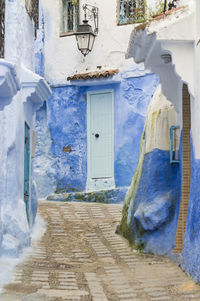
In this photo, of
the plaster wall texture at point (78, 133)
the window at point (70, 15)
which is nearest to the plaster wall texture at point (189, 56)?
the plaster wall texture at point (78, 133)

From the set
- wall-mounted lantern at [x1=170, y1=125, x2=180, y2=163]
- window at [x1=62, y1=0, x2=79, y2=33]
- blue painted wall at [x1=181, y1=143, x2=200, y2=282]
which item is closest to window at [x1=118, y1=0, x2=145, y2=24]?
window at [x1=62, y1=0, x2=79, y2=33]

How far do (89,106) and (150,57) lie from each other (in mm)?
8320

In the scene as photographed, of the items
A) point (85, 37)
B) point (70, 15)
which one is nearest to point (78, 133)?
point (85, 37)

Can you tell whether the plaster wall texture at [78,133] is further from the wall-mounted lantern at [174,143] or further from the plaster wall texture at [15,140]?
the wall-mounted lantern at [174,143]

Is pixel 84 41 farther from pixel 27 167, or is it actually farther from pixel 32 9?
pixel 27 167

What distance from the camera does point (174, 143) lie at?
1002cm

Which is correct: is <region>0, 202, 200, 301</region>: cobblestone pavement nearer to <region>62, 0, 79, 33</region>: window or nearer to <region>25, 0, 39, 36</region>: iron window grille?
<region>25, 0, 39, 36</region>: iron window grille

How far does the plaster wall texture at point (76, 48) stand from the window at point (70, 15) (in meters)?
0.16

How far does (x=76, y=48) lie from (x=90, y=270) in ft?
33.3

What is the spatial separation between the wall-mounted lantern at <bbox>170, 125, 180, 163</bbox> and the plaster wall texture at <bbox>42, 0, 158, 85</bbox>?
704 cm

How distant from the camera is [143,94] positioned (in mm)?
16625

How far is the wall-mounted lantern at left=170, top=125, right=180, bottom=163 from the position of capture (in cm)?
1000

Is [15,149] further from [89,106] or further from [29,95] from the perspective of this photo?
[89,106]

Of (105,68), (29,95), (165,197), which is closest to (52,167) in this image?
(105,68)
